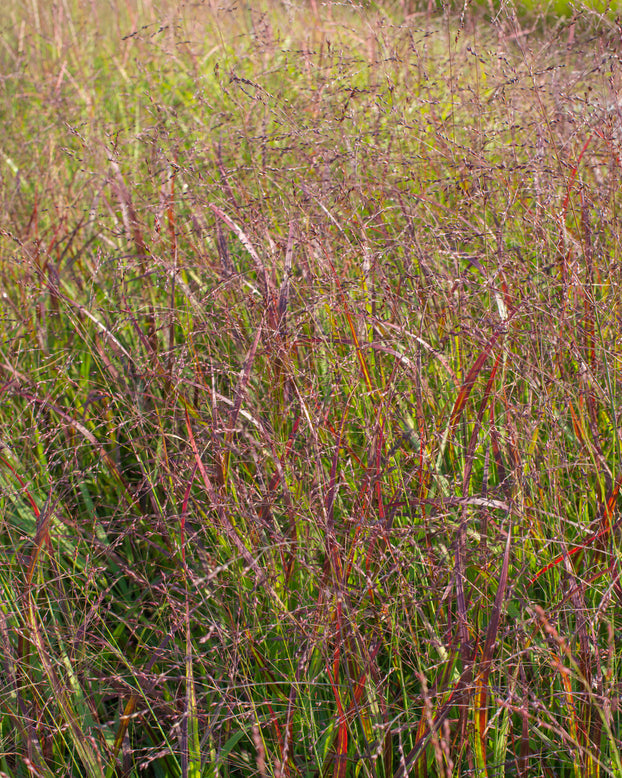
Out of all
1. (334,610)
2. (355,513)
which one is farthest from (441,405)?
(334,610)

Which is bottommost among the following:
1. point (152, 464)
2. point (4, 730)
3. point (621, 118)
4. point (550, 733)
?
point (4, 730)

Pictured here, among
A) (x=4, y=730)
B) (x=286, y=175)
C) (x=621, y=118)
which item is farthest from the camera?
(x=286, y=175)

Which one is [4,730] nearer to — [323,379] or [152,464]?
[152,464]

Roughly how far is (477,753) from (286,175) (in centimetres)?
149

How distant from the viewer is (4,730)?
121 cm

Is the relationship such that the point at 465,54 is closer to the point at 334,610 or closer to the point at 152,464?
the point at 152,464

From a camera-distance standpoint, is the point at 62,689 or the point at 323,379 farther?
the point at 323,379

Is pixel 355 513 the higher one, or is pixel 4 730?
pixel 355 513

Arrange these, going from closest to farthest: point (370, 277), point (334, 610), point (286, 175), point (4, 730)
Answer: point (334, 610) → point (4, 730) → point (370, 277) → point (286, 175)

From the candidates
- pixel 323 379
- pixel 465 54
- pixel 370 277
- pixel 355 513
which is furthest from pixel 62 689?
pixel 465 54

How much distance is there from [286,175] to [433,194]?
431mm

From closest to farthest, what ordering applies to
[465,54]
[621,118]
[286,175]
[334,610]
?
1. [334,610]
2. [621,118]
3. [286,175]
4. [465,54]

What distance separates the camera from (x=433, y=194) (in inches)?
73.7

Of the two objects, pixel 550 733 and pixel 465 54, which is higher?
pixel 465 54
